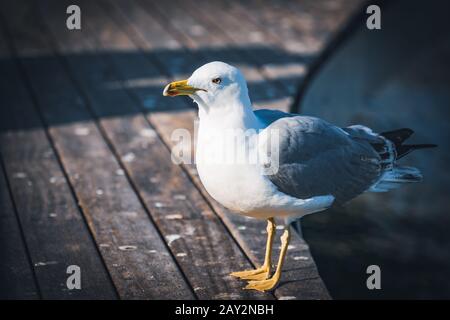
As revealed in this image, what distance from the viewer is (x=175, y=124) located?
5.52 metres

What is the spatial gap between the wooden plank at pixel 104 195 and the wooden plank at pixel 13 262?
369 mm

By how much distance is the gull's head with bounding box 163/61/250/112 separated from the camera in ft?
11.1

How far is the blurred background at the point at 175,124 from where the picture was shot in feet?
13.1

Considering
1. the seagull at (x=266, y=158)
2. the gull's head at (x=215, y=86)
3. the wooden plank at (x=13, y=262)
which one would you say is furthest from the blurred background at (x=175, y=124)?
the gull's head at (x=215, y=86)

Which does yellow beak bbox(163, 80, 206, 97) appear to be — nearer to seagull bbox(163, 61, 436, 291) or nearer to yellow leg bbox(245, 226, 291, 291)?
seagull bbox(163, 61, 436, 291)

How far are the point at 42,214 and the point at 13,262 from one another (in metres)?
0.55

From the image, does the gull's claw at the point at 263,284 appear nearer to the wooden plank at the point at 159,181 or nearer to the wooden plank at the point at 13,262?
the wooden plank at the point at 159,181

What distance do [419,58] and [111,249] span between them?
20.0 feet

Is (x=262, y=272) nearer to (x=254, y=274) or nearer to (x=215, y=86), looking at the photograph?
(x=254, y=274)

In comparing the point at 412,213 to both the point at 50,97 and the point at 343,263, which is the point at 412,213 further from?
the point at 50,97

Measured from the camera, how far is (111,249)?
3.91m

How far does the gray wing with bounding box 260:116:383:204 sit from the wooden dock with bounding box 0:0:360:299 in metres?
0.43

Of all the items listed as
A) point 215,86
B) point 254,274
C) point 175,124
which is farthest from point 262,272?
point 175,124

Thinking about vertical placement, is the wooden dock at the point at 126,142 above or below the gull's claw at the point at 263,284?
above
